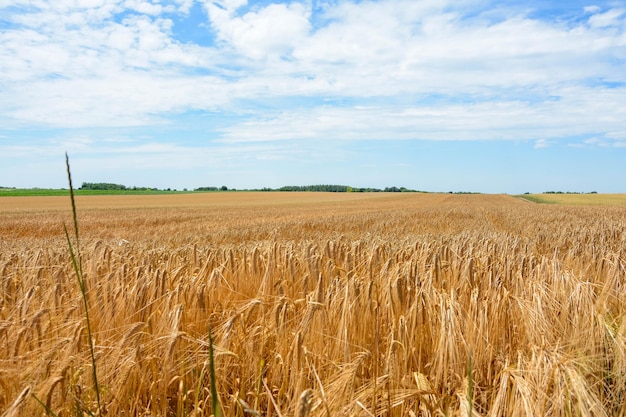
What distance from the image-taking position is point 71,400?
7.01ft

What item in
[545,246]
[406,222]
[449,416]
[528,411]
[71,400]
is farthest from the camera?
[406,222]

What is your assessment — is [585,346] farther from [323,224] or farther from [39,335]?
[323,224]

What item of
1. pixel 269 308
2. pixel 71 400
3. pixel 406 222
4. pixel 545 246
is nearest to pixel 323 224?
pixel 406 222

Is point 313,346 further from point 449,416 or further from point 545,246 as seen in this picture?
point 545,246

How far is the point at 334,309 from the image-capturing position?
3023 mm

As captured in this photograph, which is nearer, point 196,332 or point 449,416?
point 449,416

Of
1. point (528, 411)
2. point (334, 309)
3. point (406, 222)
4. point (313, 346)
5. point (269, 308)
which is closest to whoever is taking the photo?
point (528, 411)

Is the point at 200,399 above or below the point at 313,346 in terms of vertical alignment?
below

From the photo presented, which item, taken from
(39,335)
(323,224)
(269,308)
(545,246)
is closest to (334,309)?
(269,308)

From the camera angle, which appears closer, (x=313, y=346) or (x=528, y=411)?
(x=528, y=411)

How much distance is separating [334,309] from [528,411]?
58.8 inches

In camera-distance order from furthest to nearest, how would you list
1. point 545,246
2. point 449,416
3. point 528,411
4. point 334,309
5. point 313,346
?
point 545,246
point 334,309
point 313,346
point 449,416
point 528,411

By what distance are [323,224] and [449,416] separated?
48.1 feet

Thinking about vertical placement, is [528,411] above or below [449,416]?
above
